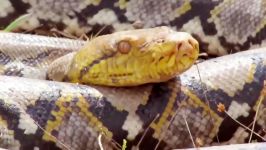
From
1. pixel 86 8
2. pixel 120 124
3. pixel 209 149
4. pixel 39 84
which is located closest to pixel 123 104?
pixel 120 124

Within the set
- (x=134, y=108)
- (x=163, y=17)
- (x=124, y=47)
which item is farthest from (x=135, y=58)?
(x=163, y=17)

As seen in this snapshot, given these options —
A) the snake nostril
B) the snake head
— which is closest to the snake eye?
the snake head

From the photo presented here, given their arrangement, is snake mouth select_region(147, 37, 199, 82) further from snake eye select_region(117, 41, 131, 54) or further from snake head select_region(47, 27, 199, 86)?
snake eye select_region(117, 41, 131, 54)

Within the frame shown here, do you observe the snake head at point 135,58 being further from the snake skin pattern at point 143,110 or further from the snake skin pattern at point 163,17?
the snake skin pattern at point 163,17

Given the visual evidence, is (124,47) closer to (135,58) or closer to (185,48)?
(135,58)

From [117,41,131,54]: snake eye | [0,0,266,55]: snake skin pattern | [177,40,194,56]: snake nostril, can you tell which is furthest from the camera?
[0,0,266,55]: snake skin pattern

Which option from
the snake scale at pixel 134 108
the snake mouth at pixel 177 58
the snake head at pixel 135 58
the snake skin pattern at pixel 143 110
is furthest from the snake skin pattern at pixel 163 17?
the snake mouth at pixel 177 58

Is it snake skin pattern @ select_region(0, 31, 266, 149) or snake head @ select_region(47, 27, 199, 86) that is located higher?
snake head @ select_region(47, 27, 199, 86)
